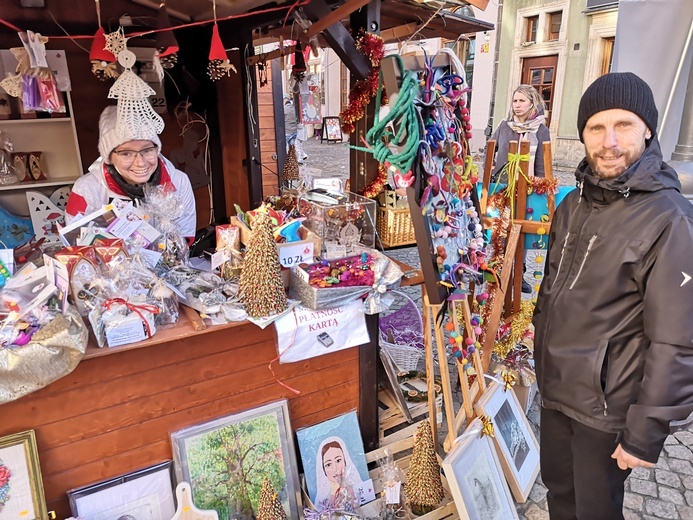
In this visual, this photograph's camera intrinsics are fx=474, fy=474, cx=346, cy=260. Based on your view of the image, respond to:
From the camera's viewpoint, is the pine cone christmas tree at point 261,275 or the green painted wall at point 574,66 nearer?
the pine cone christmas tree at point 261,275

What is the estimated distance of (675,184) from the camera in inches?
56.9

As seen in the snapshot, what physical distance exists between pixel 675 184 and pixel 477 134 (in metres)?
14.3

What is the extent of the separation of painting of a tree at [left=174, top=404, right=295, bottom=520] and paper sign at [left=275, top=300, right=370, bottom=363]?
376 mm

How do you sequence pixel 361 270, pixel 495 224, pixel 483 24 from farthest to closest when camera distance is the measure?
pixel 483 24
pixel 495 224
pixel 361 270

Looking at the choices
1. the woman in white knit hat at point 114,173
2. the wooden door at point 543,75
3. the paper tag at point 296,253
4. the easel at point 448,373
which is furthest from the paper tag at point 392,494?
the wooden door at point 543,75

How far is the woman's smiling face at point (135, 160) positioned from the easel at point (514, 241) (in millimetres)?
2033

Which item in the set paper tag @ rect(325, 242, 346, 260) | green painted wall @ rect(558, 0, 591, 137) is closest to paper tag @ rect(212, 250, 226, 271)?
paper tag @ rect(325, 242, 346, 260)

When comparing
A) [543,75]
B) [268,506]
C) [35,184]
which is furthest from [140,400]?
[543,75]

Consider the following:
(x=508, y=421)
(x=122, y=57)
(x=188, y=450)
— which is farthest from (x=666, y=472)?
(x=122, y=57)

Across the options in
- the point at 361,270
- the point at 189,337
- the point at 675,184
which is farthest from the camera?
the point at 361,270

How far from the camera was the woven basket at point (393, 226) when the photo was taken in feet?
16.4

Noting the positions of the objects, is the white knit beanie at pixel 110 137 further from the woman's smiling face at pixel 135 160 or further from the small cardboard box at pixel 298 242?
the small cardboard box at pixel 298 242

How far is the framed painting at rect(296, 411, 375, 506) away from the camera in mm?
2234

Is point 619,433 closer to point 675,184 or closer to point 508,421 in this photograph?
point 675,184
